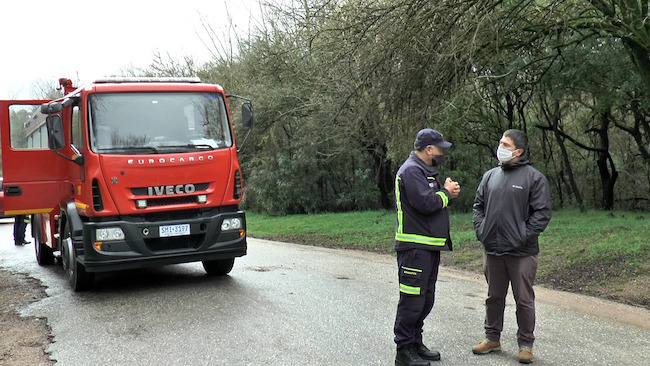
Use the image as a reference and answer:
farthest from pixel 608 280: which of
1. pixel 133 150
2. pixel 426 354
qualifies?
pixel 133 150

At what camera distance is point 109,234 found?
771cm

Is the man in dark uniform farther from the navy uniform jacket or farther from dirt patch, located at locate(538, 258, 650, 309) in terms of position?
dirt patch, located at locate(538, 258, 650, 309)

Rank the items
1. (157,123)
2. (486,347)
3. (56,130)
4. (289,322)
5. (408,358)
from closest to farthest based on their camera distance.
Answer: (408,358)
(486,347)
(289,322)
(56,130)
(157,123)

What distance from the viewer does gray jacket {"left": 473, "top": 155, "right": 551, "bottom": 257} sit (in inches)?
197

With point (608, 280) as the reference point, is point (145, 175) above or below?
above

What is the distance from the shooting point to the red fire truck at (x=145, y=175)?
7730 mm

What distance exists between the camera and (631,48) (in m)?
10.6

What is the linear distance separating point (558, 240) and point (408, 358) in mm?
7916

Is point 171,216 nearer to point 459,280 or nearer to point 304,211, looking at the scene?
point 459,280

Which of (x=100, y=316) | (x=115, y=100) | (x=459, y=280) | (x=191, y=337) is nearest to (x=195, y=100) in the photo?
(x=115, y=100)

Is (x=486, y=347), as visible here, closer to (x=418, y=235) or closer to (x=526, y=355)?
(x=526, y=355)

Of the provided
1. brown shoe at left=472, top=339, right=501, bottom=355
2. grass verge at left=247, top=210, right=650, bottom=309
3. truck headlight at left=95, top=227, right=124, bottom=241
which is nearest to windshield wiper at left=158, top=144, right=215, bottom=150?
truck headlight at left=95, top=227, right=124, bottom=241

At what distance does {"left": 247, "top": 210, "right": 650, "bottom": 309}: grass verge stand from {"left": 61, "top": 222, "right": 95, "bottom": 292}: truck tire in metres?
6.24

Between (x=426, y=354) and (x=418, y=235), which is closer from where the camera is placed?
(x=418, y=235)
